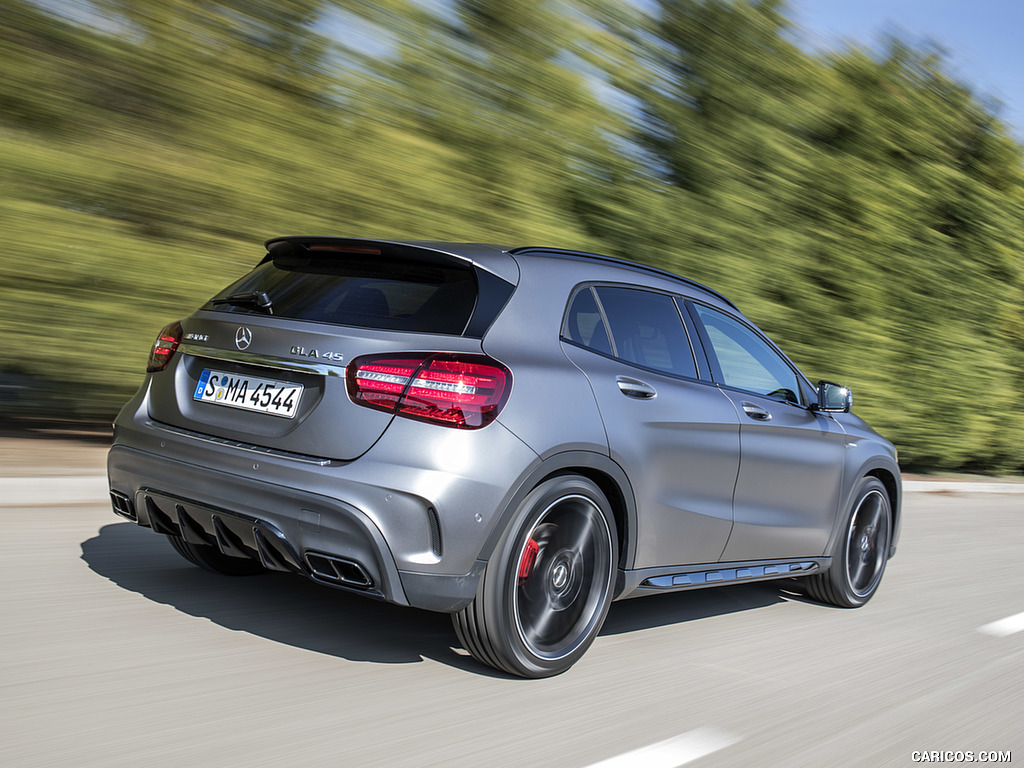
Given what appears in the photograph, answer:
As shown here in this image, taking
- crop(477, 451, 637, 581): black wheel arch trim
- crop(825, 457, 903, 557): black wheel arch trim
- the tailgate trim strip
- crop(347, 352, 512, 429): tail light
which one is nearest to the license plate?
the tailgate trim strip

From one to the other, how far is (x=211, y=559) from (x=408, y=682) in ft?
4.84

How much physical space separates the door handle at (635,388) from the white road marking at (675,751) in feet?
4.26

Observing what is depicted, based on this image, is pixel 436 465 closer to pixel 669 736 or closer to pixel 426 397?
pixel 426 397

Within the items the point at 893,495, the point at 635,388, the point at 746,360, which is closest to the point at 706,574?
the point at 635,388

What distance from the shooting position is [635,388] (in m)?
4.14

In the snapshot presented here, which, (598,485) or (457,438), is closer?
(457,438)

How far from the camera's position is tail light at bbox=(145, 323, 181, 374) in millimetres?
4094

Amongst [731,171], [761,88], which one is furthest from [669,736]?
[761,88]

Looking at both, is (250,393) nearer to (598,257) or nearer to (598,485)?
(598,485)

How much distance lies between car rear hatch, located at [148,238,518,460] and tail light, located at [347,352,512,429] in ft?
0.11

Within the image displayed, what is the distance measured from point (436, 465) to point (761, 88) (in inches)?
368

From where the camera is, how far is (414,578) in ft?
11.0

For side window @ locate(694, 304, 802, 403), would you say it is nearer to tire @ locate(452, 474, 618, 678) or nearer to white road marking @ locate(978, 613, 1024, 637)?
tire @ locate(452, 474, 618, 678)

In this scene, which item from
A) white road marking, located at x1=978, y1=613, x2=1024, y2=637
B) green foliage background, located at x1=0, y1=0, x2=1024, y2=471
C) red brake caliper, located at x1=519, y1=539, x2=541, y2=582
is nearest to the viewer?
red brake caliper, located at x1=519, y1=539, x2=541, y2=582
